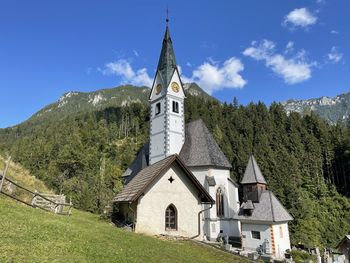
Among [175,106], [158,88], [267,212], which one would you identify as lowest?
[267,212]

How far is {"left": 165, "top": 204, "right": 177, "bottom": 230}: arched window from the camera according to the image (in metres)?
16.2

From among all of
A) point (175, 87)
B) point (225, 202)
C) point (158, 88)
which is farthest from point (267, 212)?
point (158, 88)

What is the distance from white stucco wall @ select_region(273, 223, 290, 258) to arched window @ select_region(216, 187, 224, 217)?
573cm

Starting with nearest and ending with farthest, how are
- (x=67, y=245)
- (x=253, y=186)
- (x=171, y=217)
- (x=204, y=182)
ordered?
(x=67, y=245)
(x=171, y=217)
(x=204, y=182)
(x=253, y=186)

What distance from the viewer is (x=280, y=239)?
1171 inches

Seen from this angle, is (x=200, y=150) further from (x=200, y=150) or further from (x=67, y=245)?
(x=67, y=245)

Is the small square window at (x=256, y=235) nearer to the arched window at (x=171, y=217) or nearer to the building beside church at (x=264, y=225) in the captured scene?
the building beside church at (x=264, y=225)

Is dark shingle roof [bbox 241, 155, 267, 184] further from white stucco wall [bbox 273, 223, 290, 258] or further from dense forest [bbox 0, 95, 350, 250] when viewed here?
dense forest [bbox 0, 95, 350, 250]

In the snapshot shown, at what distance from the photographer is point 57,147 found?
3300 inches

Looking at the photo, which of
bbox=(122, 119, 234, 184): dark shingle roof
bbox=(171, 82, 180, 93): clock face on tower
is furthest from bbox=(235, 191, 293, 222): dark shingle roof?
bbox=(171, 82, 180, 93): clock face on tower

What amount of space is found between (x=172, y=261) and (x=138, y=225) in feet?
17.1

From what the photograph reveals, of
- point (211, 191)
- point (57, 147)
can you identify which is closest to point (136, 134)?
point (57, 147)

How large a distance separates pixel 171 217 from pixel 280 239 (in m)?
18.7

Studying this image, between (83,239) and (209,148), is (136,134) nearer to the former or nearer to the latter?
(209,148)
